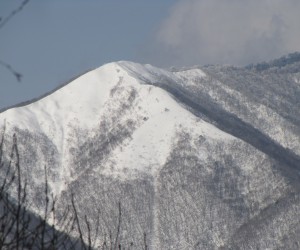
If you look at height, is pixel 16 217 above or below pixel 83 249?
above

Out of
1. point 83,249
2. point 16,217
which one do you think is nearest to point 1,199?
point 16,217

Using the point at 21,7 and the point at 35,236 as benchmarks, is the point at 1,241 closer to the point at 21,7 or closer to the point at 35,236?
the point at 35,236

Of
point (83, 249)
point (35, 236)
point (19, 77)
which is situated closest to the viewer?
point (19, 77)

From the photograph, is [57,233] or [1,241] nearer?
[1,241]

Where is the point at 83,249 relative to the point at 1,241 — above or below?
below

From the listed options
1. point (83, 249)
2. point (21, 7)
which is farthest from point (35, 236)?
point (21, 7)

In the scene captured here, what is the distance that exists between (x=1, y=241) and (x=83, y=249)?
95.8 inches

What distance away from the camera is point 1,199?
16.1 meters

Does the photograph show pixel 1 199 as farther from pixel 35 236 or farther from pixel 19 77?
pixel 19 77

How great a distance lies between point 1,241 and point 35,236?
0.82 meters

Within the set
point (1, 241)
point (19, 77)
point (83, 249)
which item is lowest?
point (83, 249)

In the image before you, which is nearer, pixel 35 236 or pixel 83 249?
pixel 35 236

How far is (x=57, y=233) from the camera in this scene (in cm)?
1622

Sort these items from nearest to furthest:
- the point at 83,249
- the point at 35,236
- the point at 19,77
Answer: the point at 19,77 → the point at 35,236 → the point at 83,249
